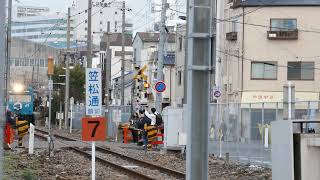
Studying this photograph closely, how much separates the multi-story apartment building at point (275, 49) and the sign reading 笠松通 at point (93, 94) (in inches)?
1267

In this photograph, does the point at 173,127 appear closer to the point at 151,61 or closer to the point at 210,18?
the point at 210,18

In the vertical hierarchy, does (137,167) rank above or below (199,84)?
below

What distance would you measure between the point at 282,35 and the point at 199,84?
1544 inches

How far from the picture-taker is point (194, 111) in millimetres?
7410

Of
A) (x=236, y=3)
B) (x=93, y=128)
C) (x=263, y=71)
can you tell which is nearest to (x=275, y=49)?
Answer: (x=263, y=71)

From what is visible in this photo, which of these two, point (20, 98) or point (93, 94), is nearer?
point (93, 94)

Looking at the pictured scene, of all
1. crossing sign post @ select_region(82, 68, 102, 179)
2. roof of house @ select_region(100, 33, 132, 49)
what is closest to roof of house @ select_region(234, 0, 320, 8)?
crossing sign post @ select_region(82, 68, 102, 179)

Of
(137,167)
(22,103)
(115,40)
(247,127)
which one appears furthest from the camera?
(115,40)

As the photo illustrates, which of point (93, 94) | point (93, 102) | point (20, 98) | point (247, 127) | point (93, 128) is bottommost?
point (247, 127)

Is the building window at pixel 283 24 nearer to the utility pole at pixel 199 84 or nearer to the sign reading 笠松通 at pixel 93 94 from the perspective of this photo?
the sign reading 笠松通 at pixel 93 94

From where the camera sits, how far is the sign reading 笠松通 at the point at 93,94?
1388 centimetres

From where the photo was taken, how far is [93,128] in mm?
13383

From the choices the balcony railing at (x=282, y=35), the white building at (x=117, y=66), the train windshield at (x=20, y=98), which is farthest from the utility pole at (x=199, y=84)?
the white building at (x=117, y=66)

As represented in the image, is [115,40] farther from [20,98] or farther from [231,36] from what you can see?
[20,98]
